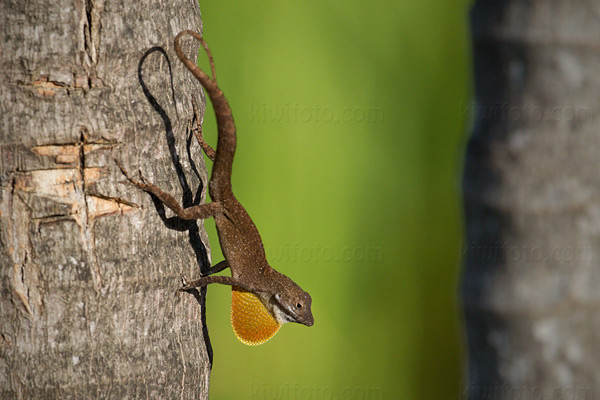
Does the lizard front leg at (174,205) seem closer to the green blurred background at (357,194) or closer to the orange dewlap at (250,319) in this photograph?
the orange dewlap at (250,319)

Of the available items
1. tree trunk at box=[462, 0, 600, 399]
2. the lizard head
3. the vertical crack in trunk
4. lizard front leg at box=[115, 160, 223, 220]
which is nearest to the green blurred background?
the lizard head

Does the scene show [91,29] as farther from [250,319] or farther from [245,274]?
[250,319]

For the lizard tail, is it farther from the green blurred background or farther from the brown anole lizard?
the green blurred background

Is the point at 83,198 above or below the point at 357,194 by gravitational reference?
below

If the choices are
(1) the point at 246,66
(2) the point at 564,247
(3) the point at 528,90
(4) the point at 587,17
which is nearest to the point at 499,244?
(2) the point at 564,247

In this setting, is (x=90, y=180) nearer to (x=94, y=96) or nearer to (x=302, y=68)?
(x=94, y=96)

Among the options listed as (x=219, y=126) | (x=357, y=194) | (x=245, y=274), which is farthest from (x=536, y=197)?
(x=357, y=194)
